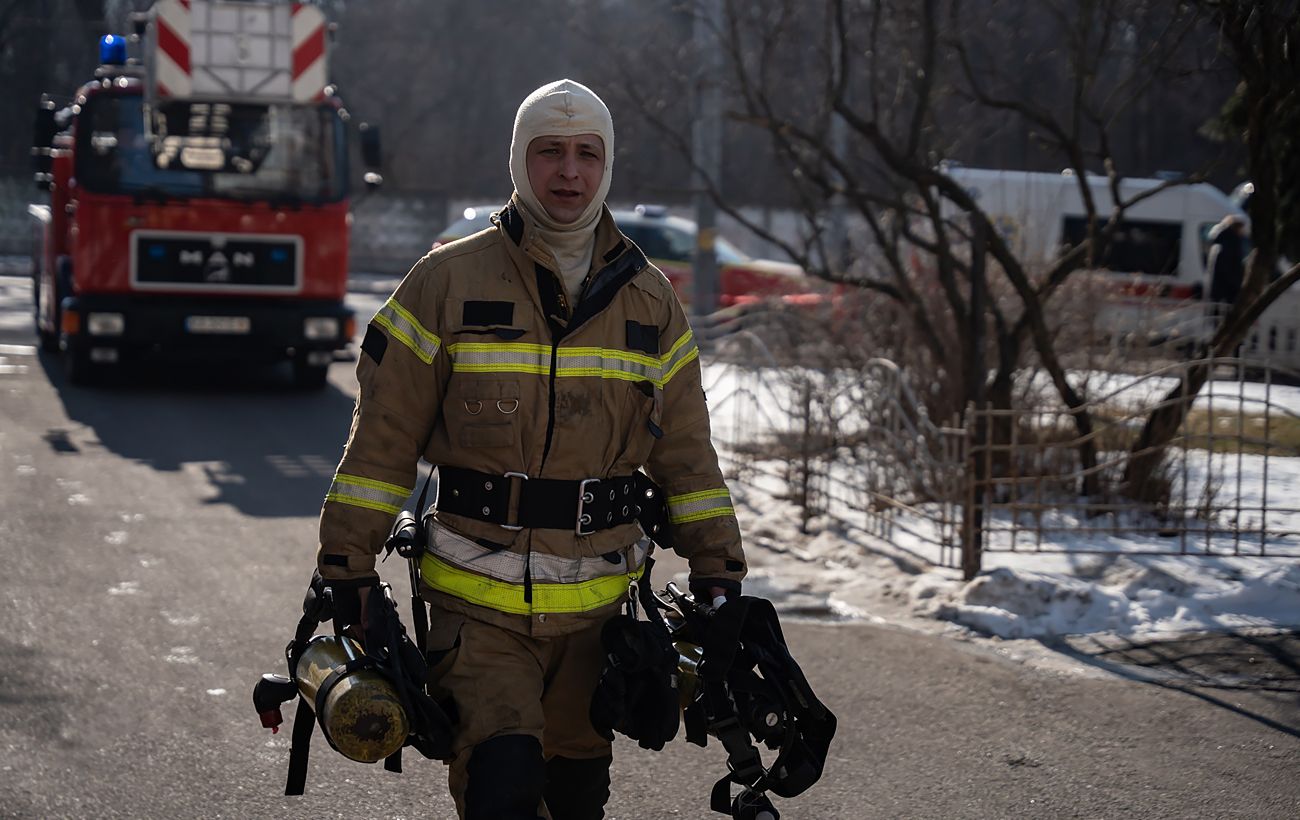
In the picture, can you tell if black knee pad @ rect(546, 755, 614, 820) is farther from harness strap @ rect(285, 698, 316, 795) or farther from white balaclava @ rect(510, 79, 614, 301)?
white balaclava @ rect(510, 79, 614, 301)

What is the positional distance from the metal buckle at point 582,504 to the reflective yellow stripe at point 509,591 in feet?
0.39

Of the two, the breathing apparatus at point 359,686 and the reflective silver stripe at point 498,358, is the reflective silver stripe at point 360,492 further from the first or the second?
the reflective silver stripe at point 498,358

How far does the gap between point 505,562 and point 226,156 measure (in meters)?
11.1

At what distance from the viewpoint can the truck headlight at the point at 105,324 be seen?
1337 centimetres

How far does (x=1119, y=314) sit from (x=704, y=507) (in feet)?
28.0

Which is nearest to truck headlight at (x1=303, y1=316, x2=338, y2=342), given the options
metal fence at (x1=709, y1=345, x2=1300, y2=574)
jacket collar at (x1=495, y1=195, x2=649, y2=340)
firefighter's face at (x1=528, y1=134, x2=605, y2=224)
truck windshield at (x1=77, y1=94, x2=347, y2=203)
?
truck windshield at (x1=77, y1=94, x2=347, y2=203)

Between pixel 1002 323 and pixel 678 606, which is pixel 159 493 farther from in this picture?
pixel 678 606

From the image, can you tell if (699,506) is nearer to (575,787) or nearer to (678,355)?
(678,355)

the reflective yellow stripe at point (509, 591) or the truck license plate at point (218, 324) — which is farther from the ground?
the truck license plate at point (218, 324)

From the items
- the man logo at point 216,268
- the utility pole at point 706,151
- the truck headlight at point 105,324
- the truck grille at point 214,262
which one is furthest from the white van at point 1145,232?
the truck headlight at point 105,324

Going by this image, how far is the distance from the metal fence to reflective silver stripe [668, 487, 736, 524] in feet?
13.0

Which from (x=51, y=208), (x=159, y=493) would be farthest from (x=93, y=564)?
(x=51, y=208)

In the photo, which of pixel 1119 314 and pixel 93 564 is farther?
pixel 1119 314

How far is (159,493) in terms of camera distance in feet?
31.1
